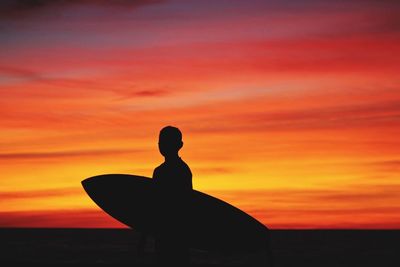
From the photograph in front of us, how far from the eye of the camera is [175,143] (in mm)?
7637

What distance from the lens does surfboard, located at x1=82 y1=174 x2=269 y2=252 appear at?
332 inches

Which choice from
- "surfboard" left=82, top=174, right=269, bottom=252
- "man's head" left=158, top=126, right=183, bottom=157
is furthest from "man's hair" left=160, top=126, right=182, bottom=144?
"surfboard" left=82, top=174, right=269, bottom=252

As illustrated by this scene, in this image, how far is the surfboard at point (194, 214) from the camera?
8422mm

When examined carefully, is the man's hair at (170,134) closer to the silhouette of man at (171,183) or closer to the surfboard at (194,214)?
the silhouette of man at (171,183)

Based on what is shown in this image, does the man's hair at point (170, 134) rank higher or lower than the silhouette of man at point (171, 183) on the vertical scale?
higher

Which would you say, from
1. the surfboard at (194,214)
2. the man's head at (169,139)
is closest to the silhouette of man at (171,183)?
the man's head at (169,139)

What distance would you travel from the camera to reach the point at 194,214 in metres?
8.48

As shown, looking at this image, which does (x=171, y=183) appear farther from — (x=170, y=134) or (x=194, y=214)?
(x=194, y=214)

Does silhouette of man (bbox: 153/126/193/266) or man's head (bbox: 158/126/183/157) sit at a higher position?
man's head (bbox: 158/126/183/157)

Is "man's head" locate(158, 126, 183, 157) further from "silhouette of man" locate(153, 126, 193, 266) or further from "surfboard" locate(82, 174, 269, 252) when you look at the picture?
"surfboard" locate(82, 174, 269, 252)

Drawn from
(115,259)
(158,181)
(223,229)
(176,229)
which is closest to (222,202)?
(223,229)

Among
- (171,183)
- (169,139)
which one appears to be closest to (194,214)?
(171,183)

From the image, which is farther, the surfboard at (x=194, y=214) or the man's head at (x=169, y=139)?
the surfboard at (x=194, y=214)

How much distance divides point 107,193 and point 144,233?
5.09ft
